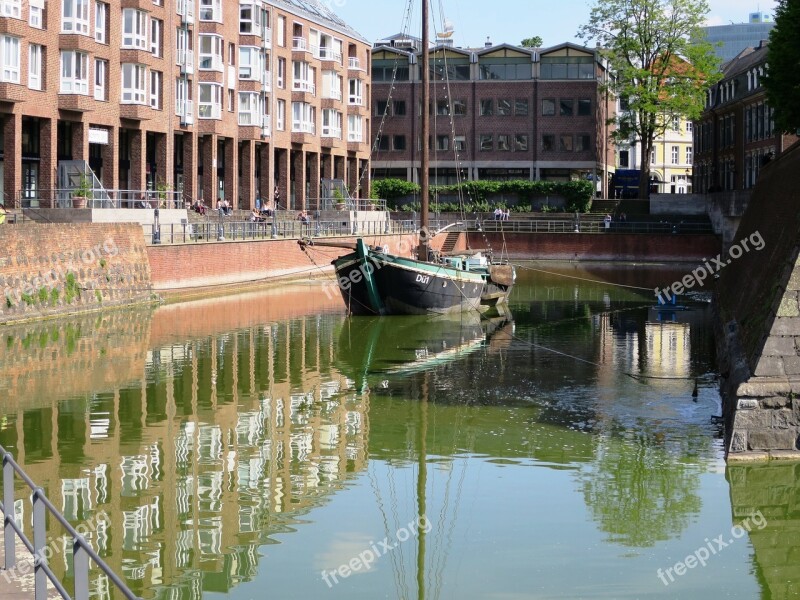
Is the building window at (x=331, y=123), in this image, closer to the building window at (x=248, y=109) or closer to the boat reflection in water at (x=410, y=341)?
the building window at (x=248, y=109)

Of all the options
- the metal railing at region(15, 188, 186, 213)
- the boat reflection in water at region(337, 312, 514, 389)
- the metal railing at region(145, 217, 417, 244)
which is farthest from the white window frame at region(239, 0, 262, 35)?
the boat reflection in water at region(337, 312, 514, 389)

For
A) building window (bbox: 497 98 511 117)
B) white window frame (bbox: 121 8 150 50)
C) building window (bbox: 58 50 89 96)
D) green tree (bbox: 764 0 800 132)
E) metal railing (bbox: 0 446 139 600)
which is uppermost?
building window (bbox: 497 98 511 117)

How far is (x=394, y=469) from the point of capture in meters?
20.0

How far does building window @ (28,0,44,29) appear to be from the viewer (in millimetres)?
51534

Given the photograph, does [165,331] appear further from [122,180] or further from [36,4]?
[122,180]

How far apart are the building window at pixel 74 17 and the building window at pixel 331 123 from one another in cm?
3183

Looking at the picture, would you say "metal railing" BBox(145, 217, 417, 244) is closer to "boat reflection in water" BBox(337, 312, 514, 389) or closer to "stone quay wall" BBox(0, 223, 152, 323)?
"stone quay wall" BBox(0, 223, 152, 323)

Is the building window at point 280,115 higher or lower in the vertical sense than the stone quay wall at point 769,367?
higher

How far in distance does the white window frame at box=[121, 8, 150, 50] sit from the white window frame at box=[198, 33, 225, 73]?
879 centimetres

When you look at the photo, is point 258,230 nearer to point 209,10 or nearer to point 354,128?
point 209,10

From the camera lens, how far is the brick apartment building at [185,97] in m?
52.9

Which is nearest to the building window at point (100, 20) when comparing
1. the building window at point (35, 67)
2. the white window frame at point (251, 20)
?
the building window at point (35, 67)

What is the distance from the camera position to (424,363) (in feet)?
105

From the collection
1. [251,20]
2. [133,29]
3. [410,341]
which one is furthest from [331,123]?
[410,341]
